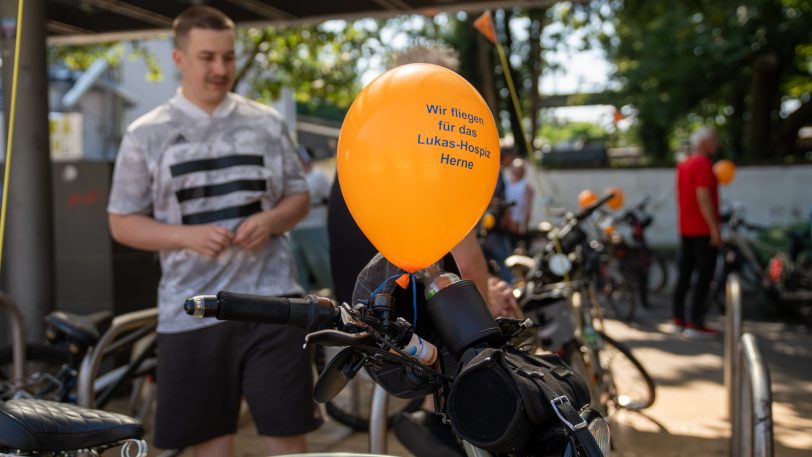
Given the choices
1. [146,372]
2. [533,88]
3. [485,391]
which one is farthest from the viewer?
[533,88]

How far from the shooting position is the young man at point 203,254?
2992 mm

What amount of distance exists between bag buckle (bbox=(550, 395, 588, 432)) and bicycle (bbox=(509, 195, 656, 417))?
9.23 feet

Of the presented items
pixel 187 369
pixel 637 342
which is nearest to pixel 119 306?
pixel 187 369

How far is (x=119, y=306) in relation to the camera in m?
5.57

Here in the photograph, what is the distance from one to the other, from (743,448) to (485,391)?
196 cm

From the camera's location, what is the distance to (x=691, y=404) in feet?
20.0

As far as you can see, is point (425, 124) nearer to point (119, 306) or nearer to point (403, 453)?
point (403, 453)

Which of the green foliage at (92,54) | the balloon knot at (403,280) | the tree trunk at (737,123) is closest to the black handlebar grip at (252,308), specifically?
the balloon knot at (403,280)

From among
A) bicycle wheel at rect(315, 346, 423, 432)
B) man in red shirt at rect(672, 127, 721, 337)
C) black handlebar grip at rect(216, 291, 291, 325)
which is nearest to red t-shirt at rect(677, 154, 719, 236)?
man in red shirt at rect(672, 127, 721, 337)

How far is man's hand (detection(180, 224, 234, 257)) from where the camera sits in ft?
9.45

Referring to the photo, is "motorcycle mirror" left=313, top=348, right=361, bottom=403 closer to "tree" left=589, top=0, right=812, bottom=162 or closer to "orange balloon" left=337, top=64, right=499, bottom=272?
"orange balloon" left=337, top=64, right=499, bottom=272

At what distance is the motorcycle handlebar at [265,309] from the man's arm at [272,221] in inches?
60.0

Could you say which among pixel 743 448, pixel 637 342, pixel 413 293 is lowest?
pixel 637 342

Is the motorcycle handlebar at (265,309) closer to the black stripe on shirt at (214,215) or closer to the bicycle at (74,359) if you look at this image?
the black stripe on shirt at (214,215)
